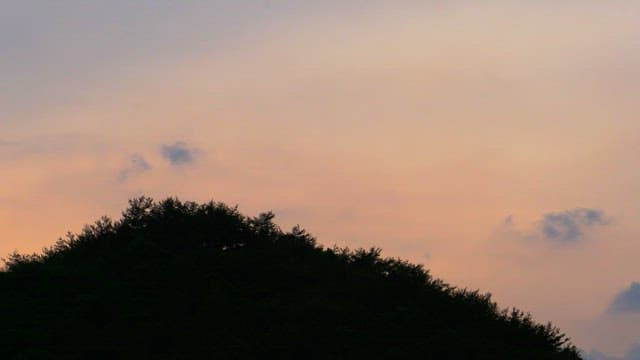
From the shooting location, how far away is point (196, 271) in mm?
56219

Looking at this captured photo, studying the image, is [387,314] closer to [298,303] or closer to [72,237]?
[298,303]

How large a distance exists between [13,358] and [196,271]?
40.9 feet

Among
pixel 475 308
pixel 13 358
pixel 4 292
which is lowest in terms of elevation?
pixel 13 358

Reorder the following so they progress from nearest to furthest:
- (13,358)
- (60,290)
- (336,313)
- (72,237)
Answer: (13,358)
(336,313)
(60,290)
(72,237)

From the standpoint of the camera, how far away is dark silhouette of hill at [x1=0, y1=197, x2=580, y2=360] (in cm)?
4800

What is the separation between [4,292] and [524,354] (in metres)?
26.5

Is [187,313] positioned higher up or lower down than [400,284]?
lower down

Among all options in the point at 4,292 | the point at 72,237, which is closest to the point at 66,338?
the point at 4,292

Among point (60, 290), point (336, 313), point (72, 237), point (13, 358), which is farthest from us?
point (72, 237)

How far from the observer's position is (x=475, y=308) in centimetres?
5622

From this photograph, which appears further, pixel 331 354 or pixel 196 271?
pixel 196 271

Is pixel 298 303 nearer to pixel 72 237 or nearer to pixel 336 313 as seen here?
pixel 336 313

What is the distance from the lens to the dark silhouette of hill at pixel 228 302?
48000 millimetres

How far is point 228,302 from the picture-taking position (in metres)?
52.7
